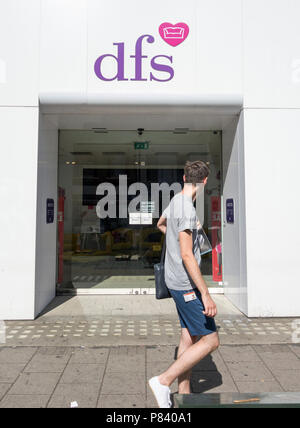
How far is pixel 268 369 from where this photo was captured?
11.5 ft

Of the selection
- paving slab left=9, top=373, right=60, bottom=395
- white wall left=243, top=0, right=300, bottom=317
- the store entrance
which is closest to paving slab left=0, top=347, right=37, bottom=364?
paving slab left=9, top=373, right=60, bottom=395

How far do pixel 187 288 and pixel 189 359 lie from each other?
0.52m

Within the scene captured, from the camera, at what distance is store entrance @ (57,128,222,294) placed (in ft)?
22.6

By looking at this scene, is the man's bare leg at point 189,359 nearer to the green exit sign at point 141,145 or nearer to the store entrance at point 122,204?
the store entrance at point 122,204

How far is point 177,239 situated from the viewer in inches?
108

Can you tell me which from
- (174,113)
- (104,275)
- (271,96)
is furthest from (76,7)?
(104,275)

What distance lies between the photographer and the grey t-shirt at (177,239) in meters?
2.64

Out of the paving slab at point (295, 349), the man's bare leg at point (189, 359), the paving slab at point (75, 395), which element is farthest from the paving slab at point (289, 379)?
the paving slab at point (75, 395)

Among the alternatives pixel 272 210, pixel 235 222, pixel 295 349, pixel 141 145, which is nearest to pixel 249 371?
pixel 295 349

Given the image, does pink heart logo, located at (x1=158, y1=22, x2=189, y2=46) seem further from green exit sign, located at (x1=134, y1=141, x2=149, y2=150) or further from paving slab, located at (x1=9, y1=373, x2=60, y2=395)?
paving slab, located at (x1=9, y1=373, x2=60, y2=395)

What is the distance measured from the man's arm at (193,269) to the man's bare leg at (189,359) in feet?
0.79

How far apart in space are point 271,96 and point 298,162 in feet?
3.61

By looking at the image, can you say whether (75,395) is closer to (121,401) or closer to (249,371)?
(121,401)
